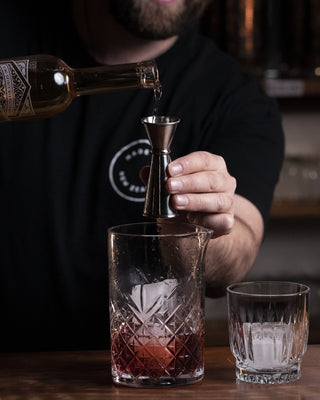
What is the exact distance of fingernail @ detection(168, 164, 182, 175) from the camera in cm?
101

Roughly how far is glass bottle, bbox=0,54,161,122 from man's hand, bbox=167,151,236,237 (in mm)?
142

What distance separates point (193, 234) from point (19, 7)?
3.33ft

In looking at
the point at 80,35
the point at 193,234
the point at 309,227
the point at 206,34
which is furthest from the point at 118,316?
the point at 309,227

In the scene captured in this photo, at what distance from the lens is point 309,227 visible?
108 inches

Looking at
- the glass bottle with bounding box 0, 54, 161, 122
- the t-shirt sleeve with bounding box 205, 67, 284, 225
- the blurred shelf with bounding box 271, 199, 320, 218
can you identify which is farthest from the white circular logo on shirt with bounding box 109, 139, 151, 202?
the blurred shelf with bounding box 271, 199, 320, 218

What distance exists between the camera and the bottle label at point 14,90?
103 cm

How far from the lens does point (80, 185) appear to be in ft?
5.17

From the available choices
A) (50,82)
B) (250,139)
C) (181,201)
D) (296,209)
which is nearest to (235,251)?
(250,139)

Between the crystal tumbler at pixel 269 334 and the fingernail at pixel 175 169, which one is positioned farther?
the fingernail at pixel 175 169

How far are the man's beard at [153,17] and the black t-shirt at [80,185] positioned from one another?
133 mm

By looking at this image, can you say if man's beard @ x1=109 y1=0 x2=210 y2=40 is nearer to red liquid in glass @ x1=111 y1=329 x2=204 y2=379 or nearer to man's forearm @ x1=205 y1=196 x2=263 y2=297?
man's forearm @ x1=205 y1=196 x2=263 y2=297

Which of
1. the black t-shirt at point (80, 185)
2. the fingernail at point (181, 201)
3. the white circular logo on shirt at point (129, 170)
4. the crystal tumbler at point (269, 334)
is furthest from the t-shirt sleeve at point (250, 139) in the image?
the crystal tumbler at point (269, 334)

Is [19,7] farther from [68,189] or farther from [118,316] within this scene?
[118,316]

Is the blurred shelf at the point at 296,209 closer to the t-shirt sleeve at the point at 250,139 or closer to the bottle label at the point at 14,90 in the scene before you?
the t-shirt sleeve at the point at 250,139
